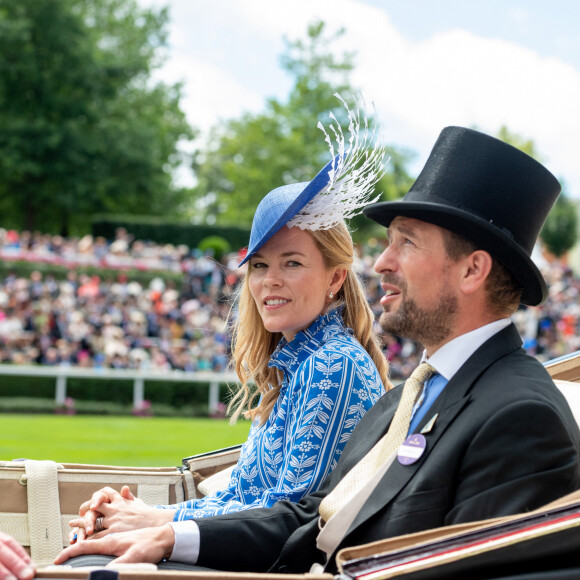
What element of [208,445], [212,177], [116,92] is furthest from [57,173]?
[212,177]

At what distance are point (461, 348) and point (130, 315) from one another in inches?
812

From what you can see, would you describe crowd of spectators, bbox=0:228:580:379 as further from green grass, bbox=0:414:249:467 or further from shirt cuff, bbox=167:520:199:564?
shirt cuff, bbox=167:520:199:564

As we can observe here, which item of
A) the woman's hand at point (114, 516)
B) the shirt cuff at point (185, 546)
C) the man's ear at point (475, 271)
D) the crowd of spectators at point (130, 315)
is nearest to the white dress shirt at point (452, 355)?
the shirt cuff at point (185, 546)

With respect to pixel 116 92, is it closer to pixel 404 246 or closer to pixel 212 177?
pixel 212 177

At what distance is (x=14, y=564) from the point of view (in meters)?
1.78

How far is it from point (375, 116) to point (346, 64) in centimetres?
4168

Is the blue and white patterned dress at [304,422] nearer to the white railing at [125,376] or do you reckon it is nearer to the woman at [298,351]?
the woman at [298,351]

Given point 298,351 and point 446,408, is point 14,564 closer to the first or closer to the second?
point 446,408

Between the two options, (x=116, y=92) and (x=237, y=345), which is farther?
(x=116, y=92)

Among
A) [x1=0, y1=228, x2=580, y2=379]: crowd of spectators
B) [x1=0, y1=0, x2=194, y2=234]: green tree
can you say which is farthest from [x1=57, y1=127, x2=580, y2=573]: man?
[x1=0, y1=0, x2=194, y2=234]: green tree

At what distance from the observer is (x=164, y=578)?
167 centimetres

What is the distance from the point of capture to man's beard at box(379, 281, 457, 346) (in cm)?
221

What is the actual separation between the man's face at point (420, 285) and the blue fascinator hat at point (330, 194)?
541 mm

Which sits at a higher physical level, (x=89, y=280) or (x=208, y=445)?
(x=89, y=280)
